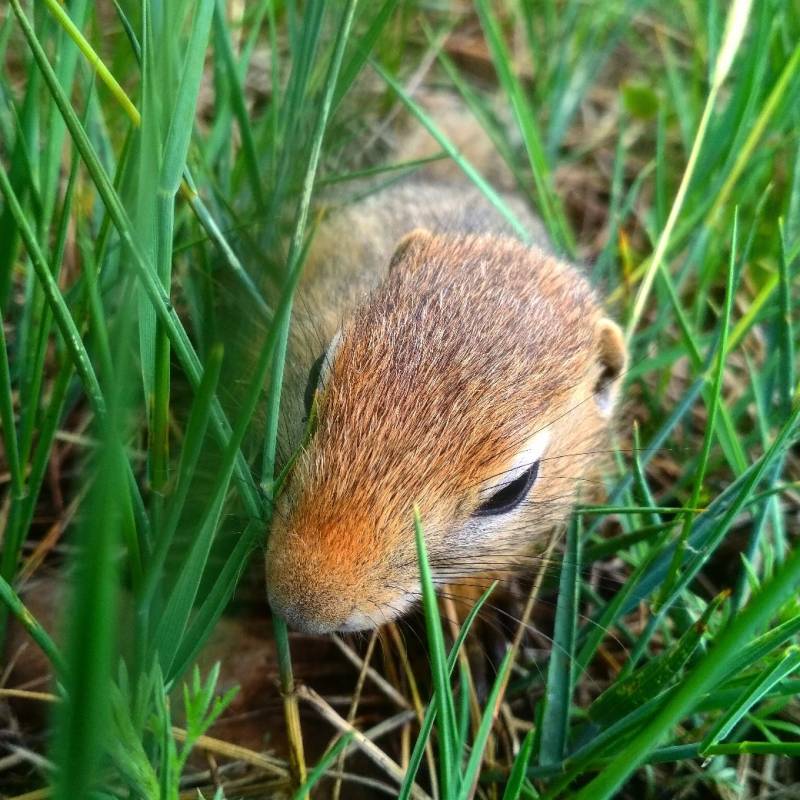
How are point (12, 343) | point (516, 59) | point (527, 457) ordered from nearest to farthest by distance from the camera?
point (527, 457)
point (12, 343)
point (516, 59)

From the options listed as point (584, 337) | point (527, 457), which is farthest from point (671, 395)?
point (527, 457)

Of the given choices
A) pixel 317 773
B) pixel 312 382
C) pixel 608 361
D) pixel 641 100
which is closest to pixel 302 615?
pixel 317 773

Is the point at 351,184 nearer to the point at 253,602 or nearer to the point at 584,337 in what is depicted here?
the point at 584,337

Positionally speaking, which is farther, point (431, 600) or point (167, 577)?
point (167, 577)

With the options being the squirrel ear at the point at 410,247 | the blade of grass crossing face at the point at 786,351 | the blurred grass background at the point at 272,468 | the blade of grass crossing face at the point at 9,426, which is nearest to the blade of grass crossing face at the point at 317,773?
the blurred grass background at the point at 272,468

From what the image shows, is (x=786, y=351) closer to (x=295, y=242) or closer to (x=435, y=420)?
(x=435, y=420)

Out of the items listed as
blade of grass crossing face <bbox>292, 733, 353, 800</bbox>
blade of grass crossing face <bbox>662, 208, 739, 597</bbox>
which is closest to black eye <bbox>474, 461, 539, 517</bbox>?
blade of grass crossing face <bbox>662, 208, 739, 597</bbox>
